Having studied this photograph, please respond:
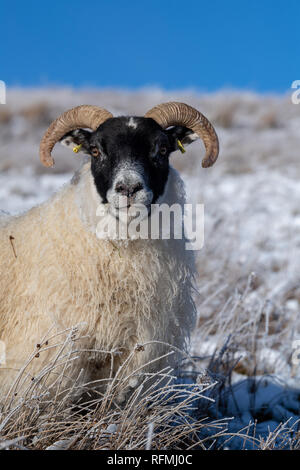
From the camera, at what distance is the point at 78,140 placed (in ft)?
12.3

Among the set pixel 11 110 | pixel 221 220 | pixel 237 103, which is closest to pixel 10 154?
pixel 11 110

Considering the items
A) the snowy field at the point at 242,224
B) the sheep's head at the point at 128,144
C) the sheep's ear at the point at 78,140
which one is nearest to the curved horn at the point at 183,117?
the sheep's head at the point at 128,144

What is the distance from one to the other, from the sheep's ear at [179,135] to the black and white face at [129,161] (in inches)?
8.1

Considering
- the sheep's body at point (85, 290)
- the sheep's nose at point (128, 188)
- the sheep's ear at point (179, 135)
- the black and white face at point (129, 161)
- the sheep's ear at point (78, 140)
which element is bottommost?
the sheep's body at point (85, 290)

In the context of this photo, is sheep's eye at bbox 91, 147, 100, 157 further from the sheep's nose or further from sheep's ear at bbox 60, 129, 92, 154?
the sheep's nose

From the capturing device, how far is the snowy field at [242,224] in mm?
4379

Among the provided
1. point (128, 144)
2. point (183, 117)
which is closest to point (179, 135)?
point (183, 117)

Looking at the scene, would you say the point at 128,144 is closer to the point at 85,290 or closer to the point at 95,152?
the point at 95,152

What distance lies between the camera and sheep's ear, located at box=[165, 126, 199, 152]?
3812mm

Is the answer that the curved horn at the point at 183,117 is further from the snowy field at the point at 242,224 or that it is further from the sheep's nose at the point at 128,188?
the snowy field at the point at 242,224

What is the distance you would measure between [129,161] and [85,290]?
0.91m

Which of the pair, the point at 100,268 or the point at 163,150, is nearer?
the point at 100,268

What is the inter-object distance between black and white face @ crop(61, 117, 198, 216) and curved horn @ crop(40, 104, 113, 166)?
0.36 ft

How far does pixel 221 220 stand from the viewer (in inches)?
290
